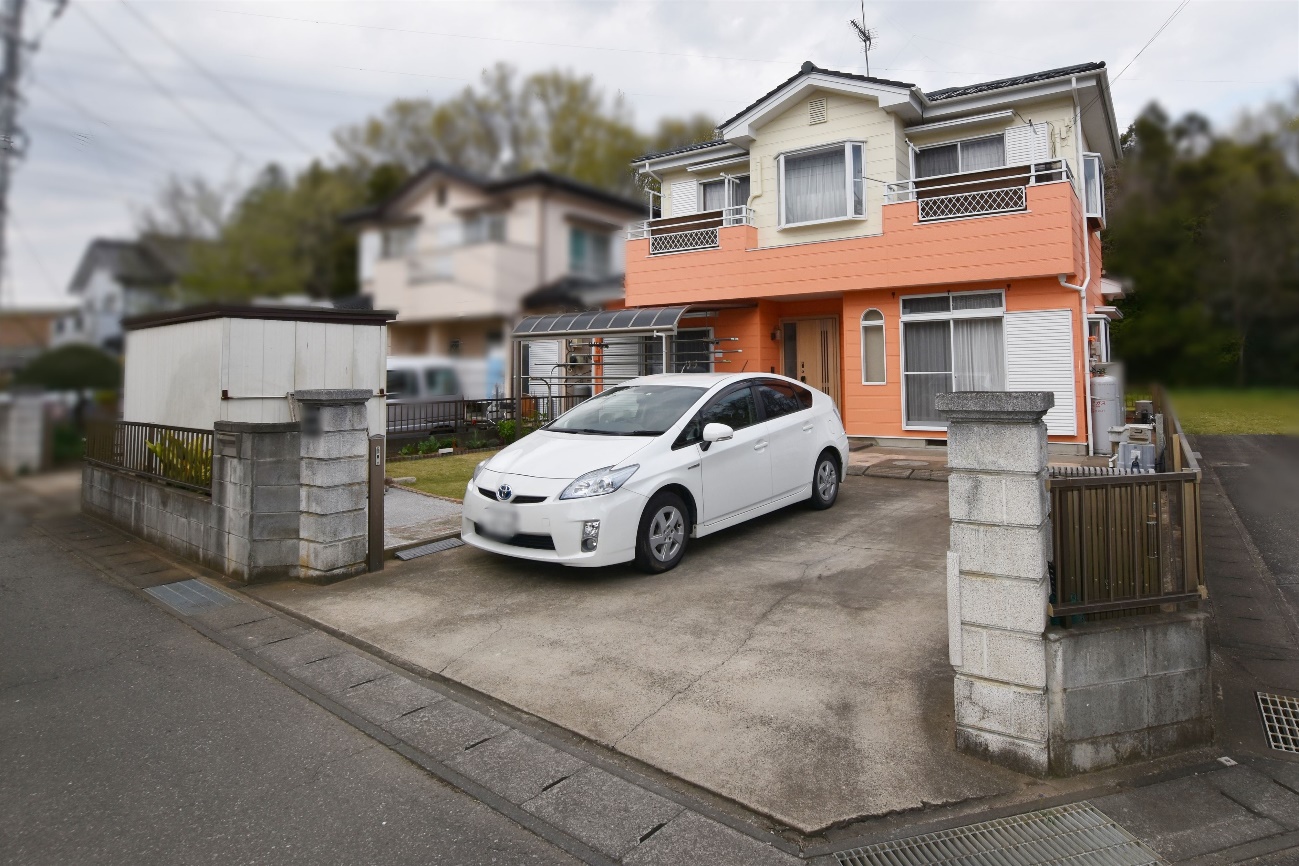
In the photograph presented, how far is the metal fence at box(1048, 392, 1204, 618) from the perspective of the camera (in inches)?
132

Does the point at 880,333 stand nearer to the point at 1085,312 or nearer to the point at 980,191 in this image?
the point at 980,191

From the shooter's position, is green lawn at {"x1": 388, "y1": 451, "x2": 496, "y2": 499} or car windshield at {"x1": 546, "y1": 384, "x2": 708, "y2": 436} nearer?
car windshield at {"x1": 546, "y1": 384, "x2": 708, "y2": 436}

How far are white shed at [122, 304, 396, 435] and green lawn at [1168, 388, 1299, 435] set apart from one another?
3.49m

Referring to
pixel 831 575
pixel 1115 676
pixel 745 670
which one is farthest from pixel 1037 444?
pixel 831 575

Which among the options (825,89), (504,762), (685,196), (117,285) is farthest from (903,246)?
(117,285)

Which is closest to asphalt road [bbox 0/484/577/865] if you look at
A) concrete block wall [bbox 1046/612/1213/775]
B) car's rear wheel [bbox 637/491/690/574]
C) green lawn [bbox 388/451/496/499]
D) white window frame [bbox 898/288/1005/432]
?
concrete block wall [bbox 1046/612/1213/775]

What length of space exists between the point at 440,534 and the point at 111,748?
3724 millimetres

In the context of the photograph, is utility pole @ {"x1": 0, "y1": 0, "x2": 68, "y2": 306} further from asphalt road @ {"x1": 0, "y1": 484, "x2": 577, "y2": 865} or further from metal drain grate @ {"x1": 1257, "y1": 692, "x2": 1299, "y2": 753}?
metal drain grate @ {"x1": 1257, "y1": 692, "x2": 1299, "y2": 753}

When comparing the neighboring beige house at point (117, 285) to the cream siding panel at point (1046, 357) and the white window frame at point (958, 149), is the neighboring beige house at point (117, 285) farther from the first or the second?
the white window frame at point (958, 149)

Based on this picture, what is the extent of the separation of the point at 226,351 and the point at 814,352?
13.1m

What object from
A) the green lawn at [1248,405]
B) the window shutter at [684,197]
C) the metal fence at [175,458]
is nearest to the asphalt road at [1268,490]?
the green lawn at [1248,405]

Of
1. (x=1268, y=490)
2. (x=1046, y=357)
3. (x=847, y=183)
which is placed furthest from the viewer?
(x=847, y=183)

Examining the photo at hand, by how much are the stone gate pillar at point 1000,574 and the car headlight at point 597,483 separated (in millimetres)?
2650

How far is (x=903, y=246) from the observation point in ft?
39.7
